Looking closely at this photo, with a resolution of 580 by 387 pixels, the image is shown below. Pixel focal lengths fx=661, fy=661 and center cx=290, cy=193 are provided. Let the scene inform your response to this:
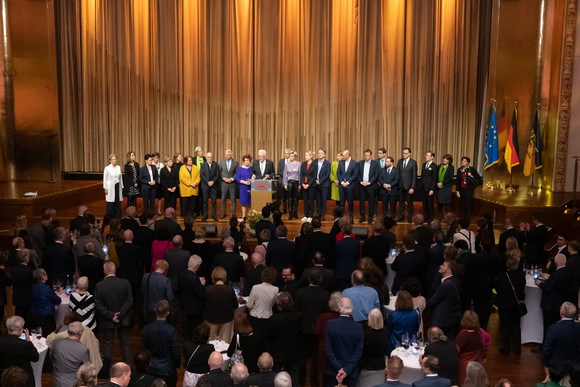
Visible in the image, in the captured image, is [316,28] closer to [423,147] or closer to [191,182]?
[423,147]

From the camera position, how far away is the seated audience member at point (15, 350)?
20.2 feet

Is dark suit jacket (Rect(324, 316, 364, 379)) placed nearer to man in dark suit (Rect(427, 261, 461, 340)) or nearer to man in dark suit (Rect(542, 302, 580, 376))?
man in dark suit (Rect(427, 261, 461, 340))

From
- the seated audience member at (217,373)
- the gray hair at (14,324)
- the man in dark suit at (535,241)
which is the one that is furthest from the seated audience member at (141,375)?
the man in dark suit at (535,241)

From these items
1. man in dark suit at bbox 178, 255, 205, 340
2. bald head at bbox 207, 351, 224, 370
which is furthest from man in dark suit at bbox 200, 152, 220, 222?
bald head at bbox 207, 351, 224, 370

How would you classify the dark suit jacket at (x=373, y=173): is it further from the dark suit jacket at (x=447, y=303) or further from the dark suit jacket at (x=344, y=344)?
the dark suit jacket at (x=344, y=344)

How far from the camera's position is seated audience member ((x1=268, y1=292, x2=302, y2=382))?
6.72 metres

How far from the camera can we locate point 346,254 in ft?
30.0

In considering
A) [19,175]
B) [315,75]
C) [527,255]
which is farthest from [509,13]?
[19,175]

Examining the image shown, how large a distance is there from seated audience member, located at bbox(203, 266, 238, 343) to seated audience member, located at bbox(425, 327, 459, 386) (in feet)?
7.83

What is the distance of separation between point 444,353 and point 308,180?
7.65m

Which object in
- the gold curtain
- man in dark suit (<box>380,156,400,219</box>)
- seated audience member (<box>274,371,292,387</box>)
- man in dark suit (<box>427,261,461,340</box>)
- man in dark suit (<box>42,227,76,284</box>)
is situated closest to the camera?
seated audience member (<box>274,371,292,387</box>)

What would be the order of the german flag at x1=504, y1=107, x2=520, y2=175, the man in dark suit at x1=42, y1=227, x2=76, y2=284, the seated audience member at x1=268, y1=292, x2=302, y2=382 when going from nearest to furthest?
the seated audience member at x1=268, y1=292, x2=302, y2=382
the man in dark suit at x1=42, y1=227, x2=76, y2=284
the german flag at x1=504, y1=107, x2=520, y2=175

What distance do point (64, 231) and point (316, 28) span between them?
1147 cm

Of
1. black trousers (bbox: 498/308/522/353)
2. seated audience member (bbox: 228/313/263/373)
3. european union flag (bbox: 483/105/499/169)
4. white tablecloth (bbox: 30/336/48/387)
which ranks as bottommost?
black trousers (bbox: 498/308/522/353)
